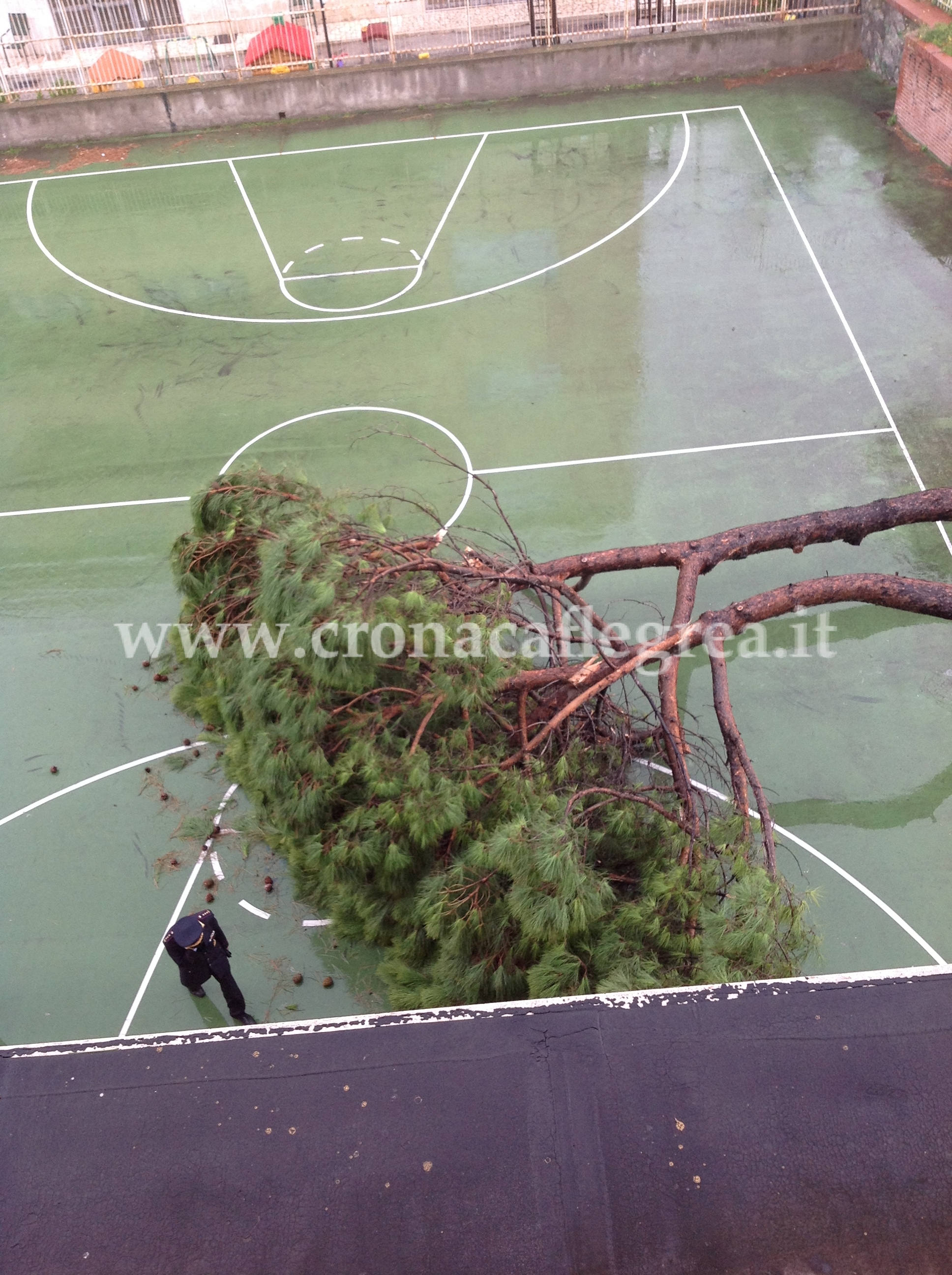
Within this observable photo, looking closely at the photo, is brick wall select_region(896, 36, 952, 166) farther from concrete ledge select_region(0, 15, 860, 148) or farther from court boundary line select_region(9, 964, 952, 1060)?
court boundary line select_region(9, 964, 952, 1060)

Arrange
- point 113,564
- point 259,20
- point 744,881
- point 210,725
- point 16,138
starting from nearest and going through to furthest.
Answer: point 744,881, point 210,725, point 113,564, point 16,138, point 259,20

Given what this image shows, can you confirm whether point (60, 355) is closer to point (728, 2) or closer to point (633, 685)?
point (633, 685)

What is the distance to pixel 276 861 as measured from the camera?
9281 millimetres

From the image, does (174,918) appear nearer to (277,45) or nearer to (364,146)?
(364,146)

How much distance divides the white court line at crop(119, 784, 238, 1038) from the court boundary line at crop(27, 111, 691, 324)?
867cm

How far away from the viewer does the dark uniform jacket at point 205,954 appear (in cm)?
777

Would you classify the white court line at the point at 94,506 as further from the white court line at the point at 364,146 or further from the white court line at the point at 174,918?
the white court line at the point at 364,146

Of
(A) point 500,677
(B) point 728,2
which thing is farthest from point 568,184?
(A) point 500,677

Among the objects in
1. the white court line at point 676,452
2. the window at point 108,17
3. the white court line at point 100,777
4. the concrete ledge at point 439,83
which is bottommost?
the white court line at point 100,777

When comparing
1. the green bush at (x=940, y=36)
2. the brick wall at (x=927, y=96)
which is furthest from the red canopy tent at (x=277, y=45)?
the green bush at (x=940, y=36)

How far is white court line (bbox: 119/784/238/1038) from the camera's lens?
27.4 ft

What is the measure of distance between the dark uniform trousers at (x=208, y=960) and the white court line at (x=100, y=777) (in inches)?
100

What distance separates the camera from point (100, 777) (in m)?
10.1

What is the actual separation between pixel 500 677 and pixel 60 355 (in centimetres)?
1141
